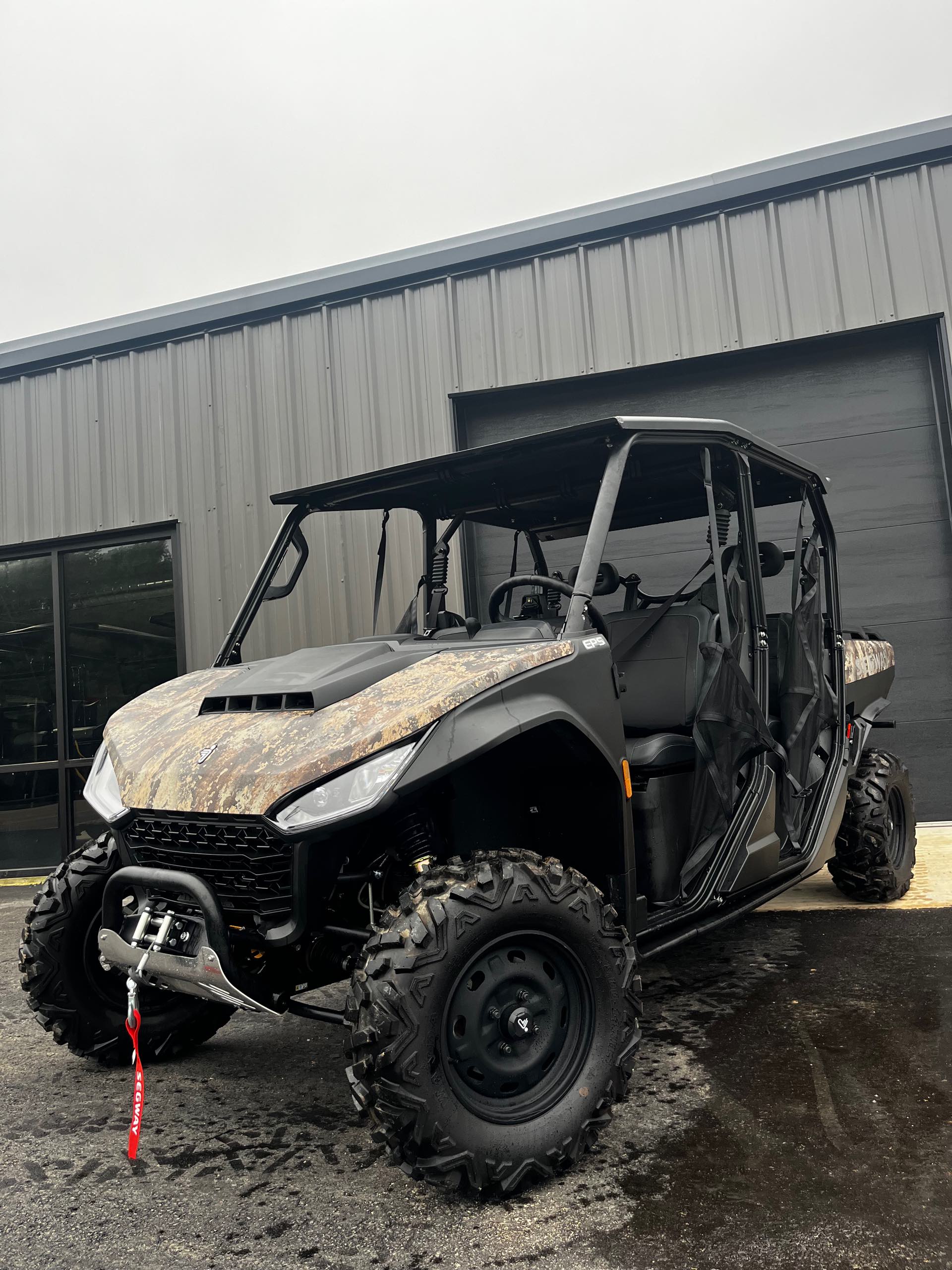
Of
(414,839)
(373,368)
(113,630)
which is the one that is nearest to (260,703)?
(414,839)

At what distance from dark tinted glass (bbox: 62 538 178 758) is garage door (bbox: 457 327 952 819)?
9.16ft

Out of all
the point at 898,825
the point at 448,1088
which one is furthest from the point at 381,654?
the point at 898,825

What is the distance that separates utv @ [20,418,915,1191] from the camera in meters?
2.44

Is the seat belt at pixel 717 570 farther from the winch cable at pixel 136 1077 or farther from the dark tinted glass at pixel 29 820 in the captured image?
the dark tinted glass at pixel 29 820

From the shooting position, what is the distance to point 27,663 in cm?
886

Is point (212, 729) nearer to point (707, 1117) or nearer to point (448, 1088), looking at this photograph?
point (448, 1088)


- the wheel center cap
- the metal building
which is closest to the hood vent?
the wheel center cap

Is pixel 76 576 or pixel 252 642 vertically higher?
pixel 76 576

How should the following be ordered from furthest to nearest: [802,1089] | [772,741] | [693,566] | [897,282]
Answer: [693,566], [897,282], [772,741], [802,1089]

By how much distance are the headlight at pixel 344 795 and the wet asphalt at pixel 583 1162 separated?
0.95 metres

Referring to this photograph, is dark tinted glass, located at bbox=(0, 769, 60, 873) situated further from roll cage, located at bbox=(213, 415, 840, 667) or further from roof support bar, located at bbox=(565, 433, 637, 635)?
roof support bar, located at bbox=(565, 433, 637, 635)

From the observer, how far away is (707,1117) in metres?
2.81

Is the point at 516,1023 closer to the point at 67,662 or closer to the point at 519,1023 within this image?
the point at 519,1023

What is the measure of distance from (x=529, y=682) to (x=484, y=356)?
5.46 m
